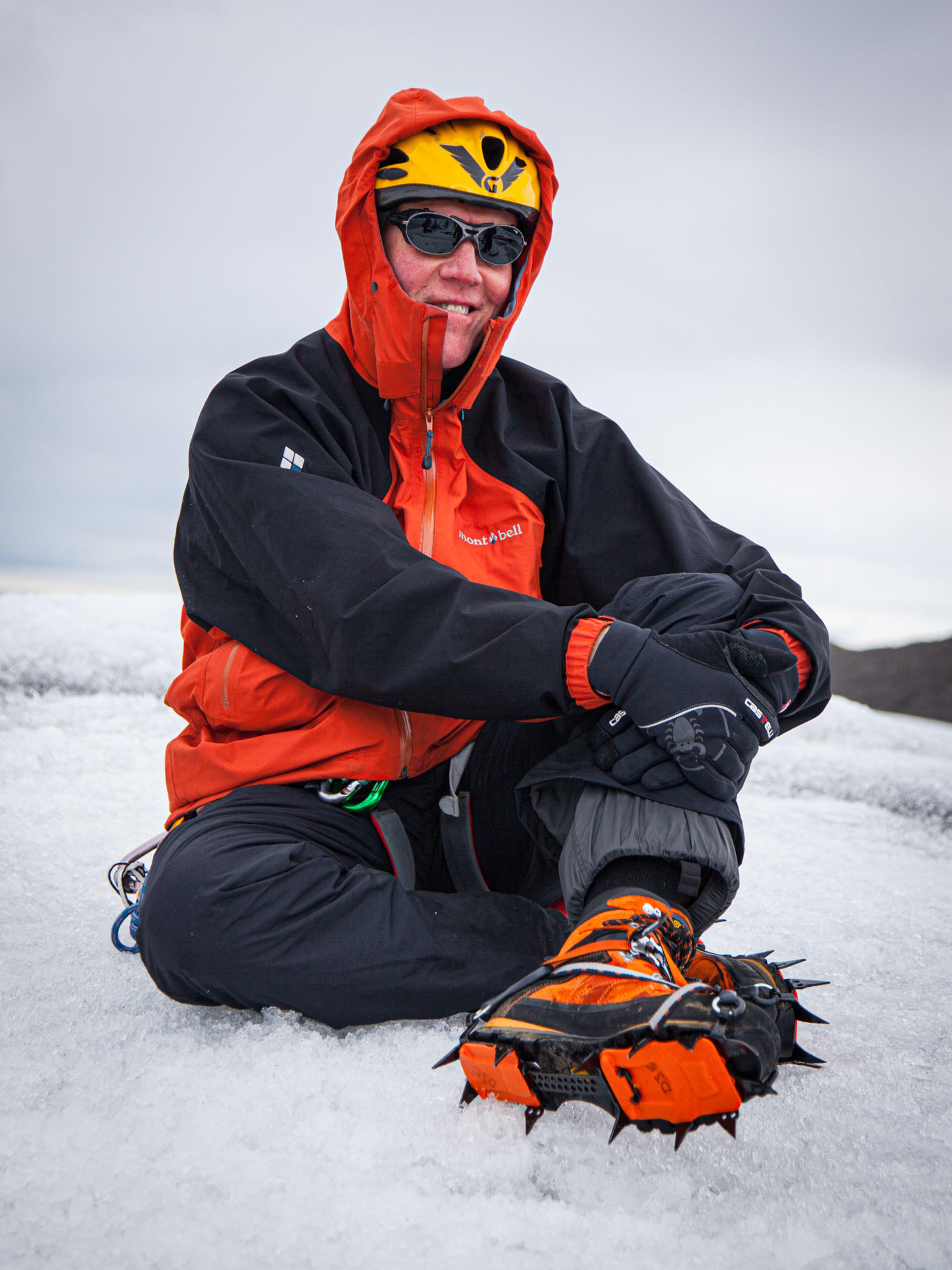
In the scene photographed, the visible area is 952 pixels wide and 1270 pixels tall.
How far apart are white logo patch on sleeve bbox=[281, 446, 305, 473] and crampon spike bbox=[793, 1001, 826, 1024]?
1.21 meters

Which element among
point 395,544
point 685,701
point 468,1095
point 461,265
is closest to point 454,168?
point 461,265

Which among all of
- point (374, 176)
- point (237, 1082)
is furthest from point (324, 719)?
point (374, 176)

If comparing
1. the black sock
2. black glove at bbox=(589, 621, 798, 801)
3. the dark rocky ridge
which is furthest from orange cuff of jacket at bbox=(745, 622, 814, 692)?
the dark rocky ridge

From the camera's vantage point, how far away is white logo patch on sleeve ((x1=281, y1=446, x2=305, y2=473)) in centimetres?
173

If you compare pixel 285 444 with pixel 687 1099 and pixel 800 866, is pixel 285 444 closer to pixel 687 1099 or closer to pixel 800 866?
pixel 687 1099

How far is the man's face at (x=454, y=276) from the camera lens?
1.95 meters

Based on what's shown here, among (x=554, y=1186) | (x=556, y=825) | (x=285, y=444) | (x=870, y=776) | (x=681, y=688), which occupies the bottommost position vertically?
(x=870, y=776)

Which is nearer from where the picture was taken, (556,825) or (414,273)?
(556,825)

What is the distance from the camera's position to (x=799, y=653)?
67.9 inches

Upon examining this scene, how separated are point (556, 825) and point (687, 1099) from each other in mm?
638

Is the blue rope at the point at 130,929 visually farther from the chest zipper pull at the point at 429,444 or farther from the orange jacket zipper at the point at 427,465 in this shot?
the chest zipper pull at the point at 429,444

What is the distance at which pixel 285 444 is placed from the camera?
1749 mm

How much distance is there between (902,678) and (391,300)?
20.9ft

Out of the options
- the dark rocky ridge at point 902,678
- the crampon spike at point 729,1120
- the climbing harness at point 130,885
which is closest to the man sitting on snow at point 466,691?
the crampon spike at point 729,1120
